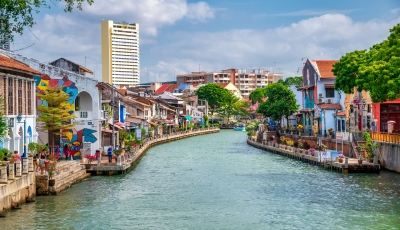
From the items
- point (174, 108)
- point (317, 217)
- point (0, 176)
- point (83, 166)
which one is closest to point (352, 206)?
point (317, 217)

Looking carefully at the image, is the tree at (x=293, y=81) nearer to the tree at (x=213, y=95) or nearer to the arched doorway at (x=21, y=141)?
the tree at (x=213, y=95)

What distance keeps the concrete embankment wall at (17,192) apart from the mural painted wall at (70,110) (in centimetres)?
1526

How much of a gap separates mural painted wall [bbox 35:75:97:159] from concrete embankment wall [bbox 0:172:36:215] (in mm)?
15261

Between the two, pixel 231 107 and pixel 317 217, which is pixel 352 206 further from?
pixel 231 107

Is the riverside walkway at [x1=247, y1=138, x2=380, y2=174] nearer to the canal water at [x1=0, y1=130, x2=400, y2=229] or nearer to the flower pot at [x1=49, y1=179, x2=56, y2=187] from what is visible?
the canal water at [x1=0, y1=130, x2=400, y2=229]

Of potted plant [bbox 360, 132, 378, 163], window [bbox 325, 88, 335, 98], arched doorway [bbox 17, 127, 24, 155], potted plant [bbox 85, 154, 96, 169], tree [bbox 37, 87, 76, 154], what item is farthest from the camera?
window [bbox 325, 88, 335, 98]

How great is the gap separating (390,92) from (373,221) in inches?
486

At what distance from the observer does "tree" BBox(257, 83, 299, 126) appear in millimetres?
84500

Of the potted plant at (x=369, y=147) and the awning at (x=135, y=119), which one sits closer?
the potted plant at (x=369, y=147)

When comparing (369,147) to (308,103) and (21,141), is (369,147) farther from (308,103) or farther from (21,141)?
(308,103)

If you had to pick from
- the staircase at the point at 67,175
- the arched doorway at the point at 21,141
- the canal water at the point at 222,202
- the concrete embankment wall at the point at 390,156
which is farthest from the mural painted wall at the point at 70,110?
the concrete embankment wall at the point at 390,156

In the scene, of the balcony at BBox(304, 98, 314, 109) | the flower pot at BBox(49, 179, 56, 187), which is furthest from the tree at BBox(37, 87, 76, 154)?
the balcony at BBox(304, 98, 314, 109)

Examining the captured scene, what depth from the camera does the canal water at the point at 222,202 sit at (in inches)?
1108

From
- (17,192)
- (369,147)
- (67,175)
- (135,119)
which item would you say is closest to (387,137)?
(369,147)
